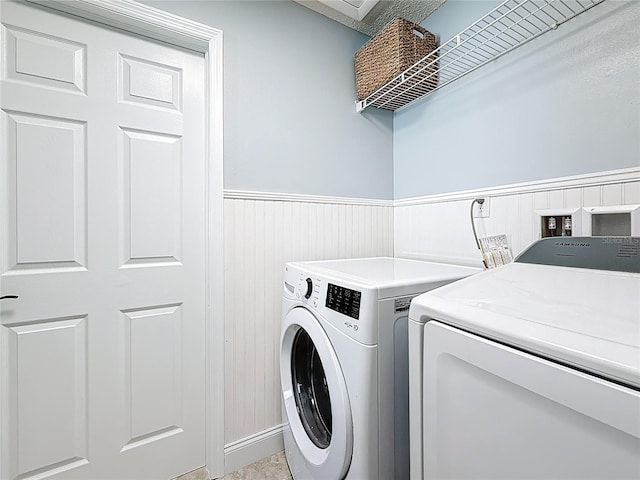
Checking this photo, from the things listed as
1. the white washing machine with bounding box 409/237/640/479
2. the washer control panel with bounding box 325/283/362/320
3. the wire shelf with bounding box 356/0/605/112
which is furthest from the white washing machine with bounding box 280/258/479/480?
the wire shelf with bounding box 356/0/605/112

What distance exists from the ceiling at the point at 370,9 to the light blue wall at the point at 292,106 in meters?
0.05

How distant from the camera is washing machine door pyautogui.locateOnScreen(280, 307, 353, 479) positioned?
90 cm

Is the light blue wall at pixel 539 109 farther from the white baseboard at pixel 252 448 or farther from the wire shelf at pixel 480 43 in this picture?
the white baseboard at pixel 252 448

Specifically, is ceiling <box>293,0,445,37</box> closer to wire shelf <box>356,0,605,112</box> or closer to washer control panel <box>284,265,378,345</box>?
wire shelf <box>356,0,605,112</box>

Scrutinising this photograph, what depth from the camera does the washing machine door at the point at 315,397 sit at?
2.94 feet

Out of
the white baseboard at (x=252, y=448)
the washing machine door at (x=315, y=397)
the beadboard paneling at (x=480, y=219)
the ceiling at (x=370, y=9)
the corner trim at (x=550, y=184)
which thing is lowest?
the white baseboard at (x=252, y=448)

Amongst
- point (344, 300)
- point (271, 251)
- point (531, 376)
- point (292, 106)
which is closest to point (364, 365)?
point (344, 300)

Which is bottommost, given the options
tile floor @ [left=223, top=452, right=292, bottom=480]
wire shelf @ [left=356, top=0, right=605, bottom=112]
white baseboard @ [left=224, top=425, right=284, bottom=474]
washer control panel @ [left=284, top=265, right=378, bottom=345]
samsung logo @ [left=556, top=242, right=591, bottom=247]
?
tile floor @ [left=223, top=452, right=292, bottom=480]

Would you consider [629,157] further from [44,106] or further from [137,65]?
[44,106]

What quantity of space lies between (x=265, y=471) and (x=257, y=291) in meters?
0.85

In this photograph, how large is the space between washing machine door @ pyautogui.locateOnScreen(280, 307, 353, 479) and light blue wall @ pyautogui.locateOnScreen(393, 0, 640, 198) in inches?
43.1

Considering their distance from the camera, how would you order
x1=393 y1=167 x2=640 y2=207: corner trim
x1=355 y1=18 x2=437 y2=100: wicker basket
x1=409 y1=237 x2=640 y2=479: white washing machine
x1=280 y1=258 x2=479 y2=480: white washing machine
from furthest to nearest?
1. x1=355 y1=18 x2=437 y2=100: wicker basket
2. x1=393 y1=167 x2=640 y2=207: corner trim
3. x1=280 y1=258 x2=479 y2=480: white washing machine
4. x1=409 y1=237 x2=640 y2=479: white washing machine

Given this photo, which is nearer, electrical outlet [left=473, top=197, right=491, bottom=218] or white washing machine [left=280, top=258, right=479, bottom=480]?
white washing machine [left=280, top=258, right=479, bottom=480]

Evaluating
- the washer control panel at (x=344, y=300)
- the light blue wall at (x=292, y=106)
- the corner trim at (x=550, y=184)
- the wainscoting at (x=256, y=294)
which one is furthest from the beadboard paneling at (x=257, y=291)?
the corner trim at (x=550, y=184)
